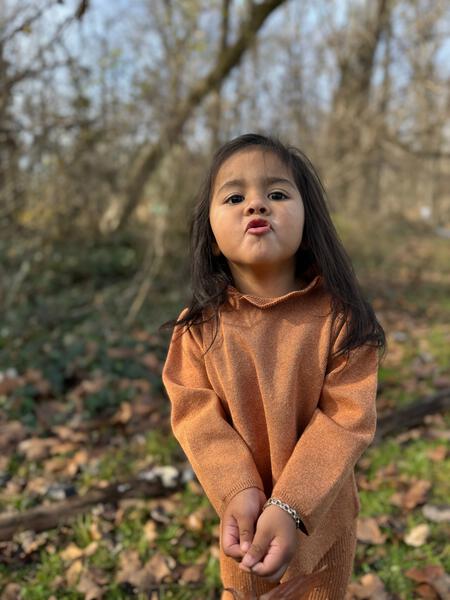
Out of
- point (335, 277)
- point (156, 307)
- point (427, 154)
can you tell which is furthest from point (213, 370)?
point (427, 154)

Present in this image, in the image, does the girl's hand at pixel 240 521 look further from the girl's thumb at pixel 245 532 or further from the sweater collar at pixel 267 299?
the sweater collar at pixel 267 299

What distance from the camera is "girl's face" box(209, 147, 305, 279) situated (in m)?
1.47

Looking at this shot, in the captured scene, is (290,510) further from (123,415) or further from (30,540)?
(123,415)

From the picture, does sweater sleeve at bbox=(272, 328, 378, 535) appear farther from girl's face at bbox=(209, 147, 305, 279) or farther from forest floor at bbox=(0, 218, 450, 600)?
forest floor at bbox=(0, 218, 450, 600)

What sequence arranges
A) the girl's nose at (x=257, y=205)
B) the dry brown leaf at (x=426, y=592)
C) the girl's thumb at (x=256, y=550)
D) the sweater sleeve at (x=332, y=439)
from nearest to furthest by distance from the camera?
the girl's thumb at (x=256, y=550)
the sweater sleeve at (x=332, y=439)
the girl's nose at (x=257, y=205)
the dry brown leaf at (x=426, y=592)

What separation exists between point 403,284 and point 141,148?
4.51 meters

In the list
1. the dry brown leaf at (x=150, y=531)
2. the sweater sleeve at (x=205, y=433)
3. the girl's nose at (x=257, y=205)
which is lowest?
the dry brown leaf at (x=150, y=531)

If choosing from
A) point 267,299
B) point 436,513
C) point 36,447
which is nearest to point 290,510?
point 267,299

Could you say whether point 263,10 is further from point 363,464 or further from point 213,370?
point 213,370

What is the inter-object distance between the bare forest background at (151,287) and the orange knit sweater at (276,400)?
866 mm

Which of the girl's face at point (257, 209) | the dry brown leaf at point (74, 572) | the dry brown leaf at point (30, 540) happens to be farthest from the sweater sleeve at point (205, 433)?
the dry brown leaf at point (30, 540)

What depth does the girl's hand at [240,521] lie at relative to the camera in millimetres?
1285

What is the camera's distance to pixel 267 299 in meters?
1.55

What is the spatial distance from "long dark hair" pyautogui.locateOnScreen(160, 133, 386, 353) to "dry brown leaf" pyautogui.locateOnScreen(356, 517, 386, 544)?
1.52 m
